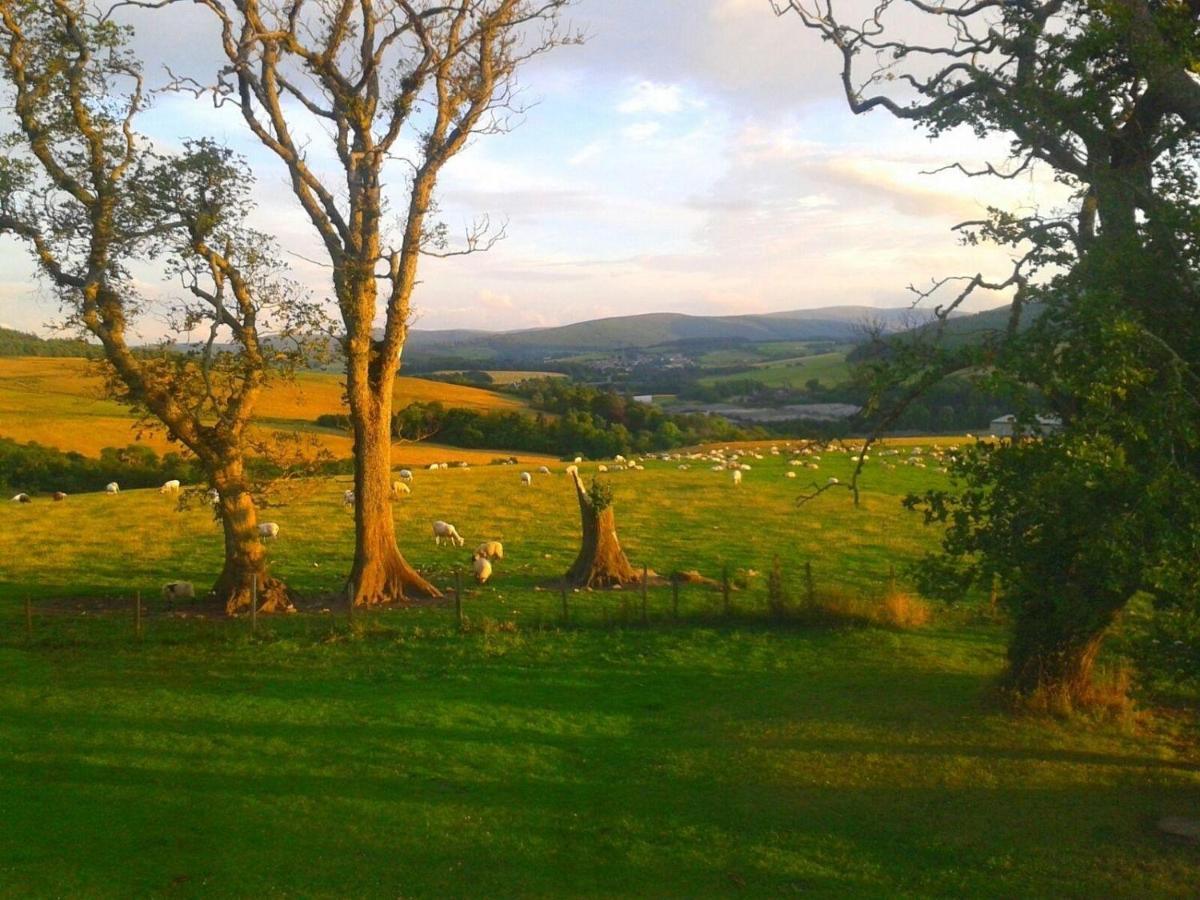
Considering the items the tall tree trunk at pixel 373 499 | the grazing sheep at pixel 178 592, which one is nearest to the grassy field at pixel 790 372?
the tall tree trunk at pixel 373 499

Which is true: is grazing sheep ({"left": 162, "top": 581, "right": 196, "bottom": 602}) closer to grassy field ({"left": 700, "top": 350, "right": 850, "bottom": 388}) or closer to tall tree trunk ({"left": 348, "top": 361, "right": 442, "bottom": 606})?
tall tree trunk ({"left": 348, "top": 361, "right": 442, "bottom": 606})

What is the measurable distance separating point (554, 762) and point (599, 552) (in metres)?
12.8

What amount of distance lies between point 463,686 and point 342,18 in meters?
14.5

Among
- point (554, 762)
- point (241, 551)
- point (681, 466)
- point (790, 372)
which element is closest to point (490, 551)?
point (241, 551)

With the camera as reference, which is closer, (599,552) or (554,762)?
(554,762)

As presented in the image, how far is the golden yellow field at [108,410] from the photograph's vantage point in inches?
2584

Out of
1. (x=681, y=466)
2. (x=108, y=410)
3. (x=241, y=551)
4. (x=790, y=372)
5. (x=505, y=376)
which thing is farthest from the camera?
(x=505, y=376)

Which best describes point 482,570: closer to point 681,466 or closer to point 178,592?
point 178,592

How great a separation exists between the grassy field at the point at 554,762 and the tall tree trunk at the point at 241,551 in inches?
50.7

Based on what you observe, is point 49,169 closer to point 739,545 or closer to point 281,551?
point 281,551

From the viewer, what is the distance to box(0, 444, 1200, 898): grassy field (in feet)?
30.1

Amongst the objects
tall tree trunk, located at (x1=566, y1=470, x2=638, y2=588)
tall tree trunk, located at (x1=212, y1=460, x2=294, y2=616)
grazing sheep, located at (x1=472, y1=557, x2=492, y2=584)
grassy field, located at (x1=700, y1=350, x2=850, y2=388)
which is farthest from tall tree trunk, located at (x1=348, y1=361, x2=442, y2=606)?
grassy field, located at (x1=700, y1=350, x2=850, y2=388)

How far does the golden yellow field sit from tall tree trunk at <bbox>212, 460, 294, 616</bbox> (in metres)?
34.5

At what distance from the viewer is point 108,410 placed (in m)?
79.9
